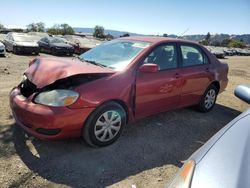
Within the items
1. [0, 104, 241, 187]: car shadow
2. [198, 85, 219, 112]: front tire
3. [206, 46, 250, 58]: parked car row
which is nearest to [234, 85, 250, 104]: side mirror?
[0, 104, 241, 187]: car shadow

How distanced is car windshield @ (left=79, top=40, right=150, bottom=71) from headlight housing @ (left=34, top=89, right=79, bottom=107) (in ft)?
3.03

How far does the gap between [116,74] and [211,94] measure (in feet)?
9.72

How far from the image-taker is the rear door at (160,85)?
14.1 ft

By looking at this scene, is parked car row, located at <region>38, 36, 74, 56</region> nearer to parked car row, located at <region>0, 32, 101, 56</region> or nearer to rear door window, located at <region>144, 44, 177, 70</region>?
parked car row, located at <region>0, 32, 101, 56</region>

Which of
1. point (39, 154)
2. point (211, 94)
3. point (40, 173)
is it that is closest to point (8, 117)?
point (39, 154)

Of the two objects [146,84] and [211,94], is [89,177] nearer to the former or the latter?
[146,84]

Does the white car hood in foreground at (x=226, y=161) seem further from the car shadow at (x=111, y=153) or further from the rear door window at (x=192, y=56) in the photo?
the rear door window at (x=192, y=56)

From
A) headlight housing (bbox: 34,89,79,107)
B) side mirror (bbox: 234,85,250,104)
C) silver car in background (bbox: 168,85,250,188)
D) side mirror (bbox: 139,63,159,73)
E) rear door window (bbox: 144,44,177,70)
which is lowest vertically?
headlight housing (bbox: 34,89,79,107)

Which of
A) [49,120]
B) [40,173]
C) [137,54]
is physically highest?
[137,54]

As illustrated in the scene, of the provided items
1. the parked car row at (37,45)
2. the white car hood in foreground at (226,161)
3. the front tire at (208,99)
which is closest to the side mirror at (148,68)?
the white car hood in foreground at (226,161)

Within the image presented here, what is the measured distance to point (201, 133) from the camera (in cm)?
496

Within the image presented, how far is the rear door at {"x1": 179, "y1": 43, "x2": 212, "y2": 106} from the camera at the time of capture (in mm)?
5145

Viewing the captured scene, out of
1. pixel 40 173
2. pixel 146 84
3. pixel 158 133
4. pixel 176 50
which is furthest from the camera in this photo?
pixel 176 50

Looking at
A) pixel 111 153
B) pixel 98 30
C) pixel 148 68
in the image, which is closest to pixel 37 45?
pixel 148 68
